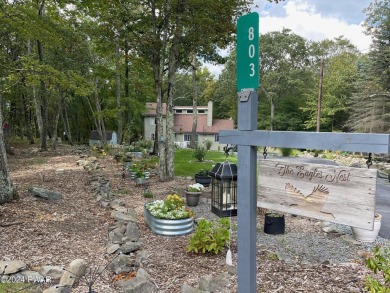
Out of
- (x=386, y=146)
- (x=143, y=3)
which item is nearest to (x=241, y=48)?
(x=386, y=146)

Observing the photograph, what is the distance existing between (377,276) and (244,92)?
9.42 ft

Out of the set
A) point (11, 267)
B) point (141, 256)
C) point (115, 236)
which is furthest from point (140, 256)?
point (11, 267)

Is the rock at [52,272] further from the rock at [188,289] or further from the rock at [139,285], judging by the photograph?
the rock at [188,289]

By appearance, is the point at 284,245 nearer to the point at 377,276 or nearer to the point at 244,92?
the point at 377,276

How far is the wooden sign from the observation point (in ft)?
5.41

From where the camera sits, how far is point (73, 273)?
3.35 metres

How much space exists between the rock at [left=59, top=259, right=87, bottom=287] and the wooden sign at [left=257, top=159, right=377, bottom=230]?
7.69ft

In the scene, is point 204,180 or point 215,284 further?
point 204,180

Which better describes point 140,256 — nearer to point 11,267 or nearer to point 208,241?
point 208,241

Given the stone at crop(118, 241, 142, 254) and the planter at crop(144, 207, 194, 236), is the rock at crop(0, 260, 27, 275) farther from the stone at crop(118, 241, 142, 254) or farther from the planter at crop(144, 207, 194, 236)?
the planter at crop(144, 207, 194, 236)

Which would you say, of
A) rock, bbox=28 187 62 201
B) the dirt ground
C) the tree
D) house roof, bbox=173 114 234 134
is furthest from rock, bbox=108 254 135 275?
house roof, bbox=173 114 234 134

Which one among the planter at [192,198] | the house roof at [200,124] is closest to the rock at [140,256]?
the planter at [192,198]

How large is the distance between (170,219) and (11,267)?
2346 millimetres

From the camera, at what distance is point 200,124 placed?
110 feet
